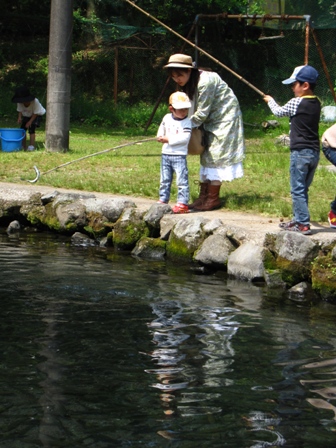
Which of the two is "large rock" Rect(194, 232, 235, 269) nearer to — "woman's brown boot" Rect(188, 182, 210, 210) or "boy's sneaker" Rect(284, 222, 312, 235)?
"boy's sneaker" Rect(284, 222, 312, 235)

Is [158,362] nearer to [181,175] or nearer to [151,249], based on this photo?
[151,249]

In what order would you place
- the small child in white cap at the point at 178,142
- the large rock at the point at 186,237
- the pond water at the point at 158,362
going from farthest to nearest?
the small child in white cap at the point at 178,142 < the large rock at the point at 186,237 < the pond water at the point at 158,362

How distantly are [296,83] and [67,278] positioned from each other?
2.73 metres

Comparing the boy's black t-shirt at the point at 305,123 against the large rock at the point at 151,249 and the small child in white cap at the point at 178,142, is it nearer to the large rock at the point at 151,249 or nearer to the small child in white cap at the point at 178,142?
the small child in white cap at the point at 178,142

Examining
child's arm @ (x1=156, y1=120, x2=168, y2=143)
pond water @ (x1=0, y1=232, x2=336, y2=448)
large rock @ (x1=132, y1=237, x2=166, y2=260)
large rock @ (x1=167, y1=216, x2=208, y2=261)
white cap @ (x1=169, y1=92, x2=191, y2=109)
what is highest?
white cap @ (x1=169, y1=92, x2=191, y2=109)

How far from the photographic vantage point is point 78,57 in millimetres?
24609

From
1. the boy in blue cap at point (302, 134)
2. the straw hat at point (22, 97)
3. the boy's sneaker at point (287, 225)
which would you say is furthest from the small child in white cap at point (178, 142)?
the straw hat at point (22, 97)

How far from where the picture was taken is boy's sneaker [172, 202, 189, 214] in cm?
916

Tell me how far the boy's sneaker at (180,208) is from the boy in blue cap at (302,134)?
160cm

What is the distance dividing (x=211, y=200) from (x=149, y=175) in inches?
81.2

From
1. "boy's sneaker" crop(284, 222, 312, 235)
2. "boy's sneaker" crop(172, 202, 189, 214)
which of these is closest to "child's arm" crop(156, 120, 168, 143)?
"boy's sneaker" crop(172, 202, 189, 214)

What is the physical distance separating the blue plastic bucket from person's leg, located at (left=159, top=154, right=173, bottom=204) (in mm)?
5284

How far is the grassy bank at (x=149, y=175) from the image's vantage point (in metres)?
9.76

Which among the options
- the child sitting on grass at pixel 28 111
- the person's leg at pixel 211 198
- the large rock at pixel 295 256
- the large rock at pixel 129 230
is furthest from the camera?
the child sitting on grass at pixel 28 111
